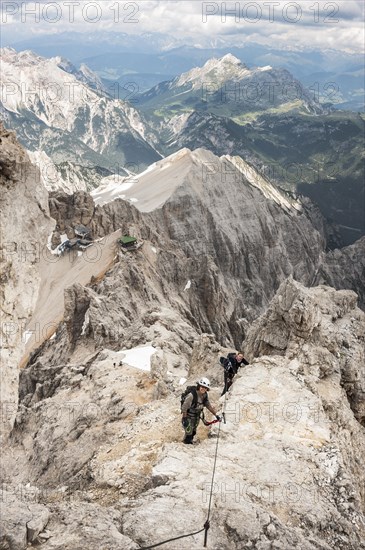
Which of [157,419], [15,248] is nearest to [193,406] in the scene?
[157,419]

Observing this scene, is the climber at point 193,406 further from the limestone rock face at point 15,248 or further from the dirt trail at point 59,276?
the dirt trail at point 59,276

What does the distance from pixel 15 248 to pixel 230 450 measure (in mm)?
9779

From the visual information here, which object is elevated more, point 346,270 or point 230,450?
point 230,450

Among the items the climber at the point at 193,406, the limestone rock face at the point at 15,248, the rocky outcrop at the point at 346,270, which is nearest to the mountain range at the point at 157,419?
the limestone rock face at the point at 15,248

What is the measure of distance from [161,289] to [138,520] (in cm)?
6474

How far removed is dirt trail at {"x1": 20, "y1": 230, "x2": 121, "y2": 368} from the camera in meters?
68.1

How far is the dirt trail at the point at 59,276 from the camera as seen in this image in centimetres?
6806

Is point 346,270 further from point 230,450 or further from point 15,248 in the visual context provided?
point 15,248

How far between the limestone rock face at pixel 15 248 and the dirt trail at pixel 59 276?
4796cm

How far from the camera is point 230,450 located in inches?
661

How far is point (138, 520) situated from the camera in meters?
12.3

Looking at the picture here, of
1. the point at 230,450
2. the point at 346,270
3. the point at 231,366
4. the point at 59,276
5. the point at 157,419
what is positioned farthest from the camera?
the point at 346,270

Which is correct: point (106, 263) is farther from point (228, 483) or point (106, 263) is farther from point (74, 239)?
point (228, 483)

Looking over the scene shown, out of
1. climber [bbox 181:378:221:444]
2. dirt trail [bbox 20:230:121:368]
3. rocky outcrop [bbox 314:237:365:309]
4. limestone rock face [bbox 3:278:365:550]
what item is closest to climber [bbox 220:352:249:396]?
limestone rock face [bbox 3:278:365:550]
